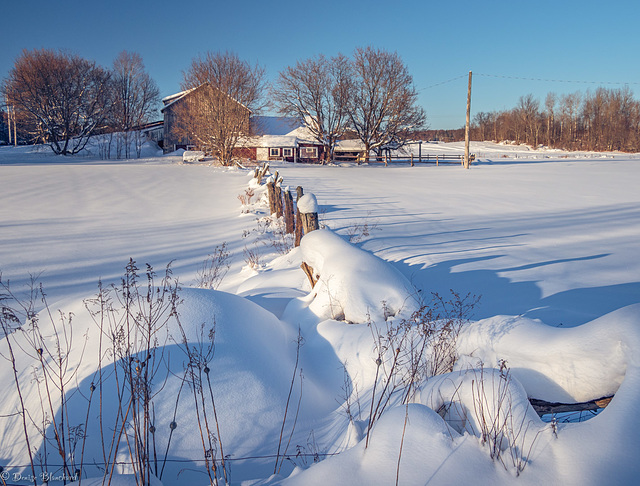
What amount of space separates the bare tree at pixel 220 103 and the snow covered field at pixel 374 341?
2723 centimetres

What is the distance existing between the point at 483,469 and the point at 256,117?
4056 centimetres

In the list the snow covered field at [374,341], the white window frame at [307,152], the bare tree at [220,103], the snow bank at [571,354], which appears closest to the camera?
the snow covered field at [374,341]

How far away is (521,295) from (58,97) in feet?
168

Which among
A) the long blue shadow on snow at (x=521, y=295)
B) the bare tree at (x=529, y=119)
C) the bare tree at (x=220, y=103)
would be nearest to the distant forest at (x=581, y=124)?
the bare tree at (x=529, y=119)

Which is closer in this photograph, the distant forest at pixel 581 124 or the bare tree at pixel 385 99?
the bare tree at pixel 385 99

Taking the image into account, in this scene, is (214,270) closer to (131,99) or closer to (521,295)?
(521,295)

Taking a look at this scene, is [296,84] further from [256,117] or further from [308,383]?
[308,383]

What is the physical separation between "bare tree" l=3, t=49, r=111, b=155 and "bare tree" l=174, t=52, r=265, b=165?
1562 cm

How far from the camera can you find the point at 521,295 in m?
5.52

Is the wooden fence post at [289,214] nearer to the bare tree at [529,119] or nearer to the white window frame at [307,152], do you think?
the white window frame at [307,152]

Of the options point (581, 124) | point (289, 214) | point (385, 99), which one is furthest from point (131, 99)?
point (581, 124)

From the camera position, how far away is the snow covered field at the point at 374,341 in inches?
74.7

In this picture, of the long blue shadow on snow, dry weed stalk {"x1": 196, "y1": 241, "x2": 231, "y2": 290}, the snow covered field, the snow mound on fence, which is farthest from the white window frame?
the snow mound on fence

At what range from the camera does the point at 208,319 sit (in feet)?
10.4
